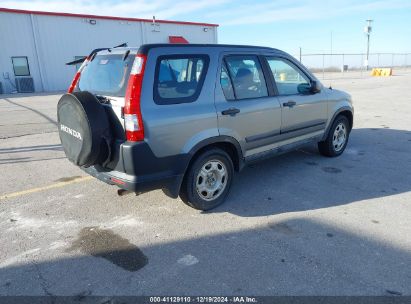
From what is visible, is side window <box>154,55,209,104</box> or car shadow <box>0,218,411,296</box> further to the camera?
side window <box>154,55,209,104</box>

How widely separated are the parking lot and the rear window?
4.74 feet

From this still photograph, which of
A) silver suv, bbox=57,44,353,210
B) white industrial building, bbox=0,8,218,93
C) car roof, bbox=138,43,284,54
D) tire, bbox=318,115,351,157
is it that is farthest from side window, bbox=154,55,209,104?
white industrial building, bbox=0,8,218,93

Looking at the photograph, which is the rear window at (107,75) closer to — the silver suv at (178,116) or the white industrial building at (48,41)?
the silver suv at (178,116)

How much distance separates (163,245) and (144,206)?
3.10 feet

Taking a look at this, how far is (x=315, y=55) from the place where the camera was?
3106cm

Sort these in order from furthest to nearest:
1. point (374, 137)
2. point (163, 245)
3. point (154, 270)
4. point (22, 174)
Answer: point (374, 137)
point (22, 174)
point (163, 245)
point (154, 270)

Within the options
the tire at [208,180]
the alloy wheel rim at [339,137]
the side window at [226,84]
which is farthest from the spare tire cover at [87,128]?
the alloy wheel rim at [339,137]

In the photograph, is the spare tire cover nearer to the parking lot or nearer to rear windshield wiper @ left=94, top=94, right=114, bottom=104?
rear windshield wiper @ left=94, top=94, right=114, bottom=104

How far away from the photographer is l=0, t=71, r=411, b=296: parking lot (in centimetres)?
270

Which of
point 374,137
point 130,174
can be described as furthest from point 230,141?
point 374,137

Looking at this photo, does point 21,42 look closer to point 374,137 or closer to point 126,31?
point 126,31

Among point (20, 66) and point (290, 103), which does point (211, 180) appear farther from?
point (20, 66)

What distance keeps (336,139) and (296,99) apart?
159cm

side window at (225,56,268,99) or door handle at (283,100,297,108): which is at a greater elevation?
side window at (225,56,268,99)
